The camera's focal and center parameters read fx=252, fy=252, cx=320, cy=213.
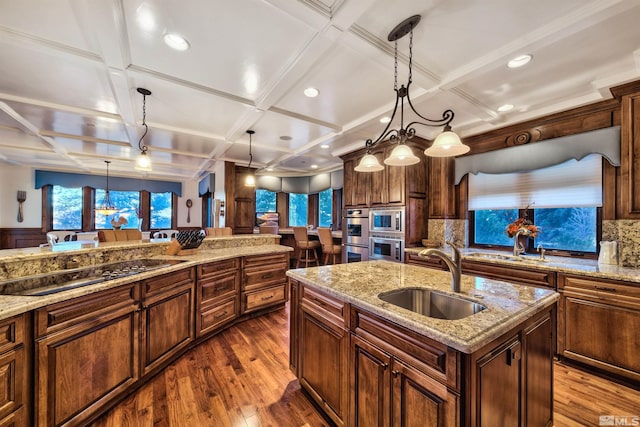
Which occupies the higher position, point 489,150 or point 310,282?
point 489,150

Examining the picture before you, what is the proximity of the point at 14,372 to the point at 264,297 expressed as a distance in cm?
226

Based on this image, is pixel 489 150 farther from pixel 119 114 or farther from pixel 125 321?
pixel 119 114

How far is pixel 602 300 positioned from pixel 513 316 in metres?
1.87

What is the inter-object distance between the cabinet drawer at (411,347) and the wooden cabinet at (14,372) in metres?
1.69

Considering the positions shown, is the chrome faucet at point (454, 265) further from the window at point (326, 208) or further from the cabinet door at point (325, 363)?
the window at point (326, 208)

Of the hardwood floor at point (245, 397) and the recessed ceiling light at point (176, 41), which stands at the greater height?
the recessed ceiling light at point (176, 41)

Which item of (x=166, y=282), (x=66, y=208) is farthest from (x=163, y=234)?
(x=166, y=282)

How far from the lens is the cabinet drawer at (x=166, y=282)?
196 centimetres

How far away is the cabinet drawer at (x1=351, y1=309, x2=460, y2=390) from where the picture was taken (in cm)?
94

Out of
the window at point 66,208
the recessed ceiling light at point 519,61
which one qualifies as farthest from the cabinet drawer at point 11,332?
the window at point 66,208

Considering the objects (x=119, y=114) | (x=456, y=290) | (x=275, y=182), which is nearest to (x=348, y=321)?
(x=456, y=290)

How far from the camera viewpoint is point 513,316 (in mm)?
1094

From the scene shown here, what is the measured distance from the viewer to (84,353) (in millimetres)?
1550

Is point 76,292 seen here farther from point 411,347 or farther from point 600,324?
point 600,324
